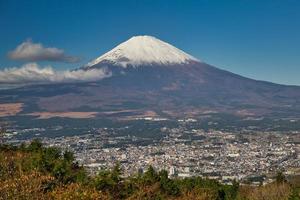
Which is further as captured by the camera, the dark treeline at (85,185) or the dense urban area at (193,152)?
the dense urban area at (193,152)

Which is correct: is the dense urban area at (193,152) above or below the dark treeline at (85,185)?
below

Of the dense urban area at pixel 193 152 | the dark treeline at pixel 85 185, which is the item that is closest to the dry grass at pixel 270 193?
the dark treeline at pixel 85 185

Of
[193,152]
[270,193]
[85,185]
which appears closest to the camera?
[85,185]

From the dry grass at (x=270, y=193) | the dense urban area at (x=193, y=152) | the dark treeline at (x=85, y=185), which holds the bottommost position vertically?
the dense urban area at (x=193, y=152)

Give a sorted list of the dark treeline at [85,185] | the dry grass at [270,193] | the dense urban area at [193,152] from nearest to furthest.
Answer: the dark treeline at [85,185] → the dry grass at [270,193] → the dense urban area at [193,152]

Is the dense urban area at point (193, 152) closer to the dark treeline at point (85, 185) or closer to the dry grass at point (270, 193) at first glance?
the dry grass at point (270, 193)

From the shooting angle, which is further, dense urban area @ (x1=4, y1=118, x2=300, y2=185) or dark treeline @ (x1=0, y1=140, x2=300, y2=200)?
dense urban area @ (x1=4, y1=118, x2=300, y2=185)

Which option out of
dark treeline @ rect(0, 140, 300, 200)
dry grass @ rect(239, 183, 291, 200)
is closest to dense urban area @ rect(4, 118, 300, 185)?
dry grass @ rect(239, 183, 291, 200)

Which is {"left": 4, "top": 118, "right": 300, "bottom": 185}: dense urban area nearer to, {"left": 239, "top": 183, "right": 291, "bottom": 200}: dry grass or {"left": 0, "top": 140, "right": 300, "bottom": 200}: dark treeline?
{"left": 239, "top": 183, "right": 291, "bottom": 200}: dry grass

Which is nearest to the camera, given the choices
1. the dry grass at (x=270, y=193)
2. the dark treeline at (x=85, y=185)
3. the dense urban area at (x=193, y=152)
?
the dark treeline at (x=85, y=185)

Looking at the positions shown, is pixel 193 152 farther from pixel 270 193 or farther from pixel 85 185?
pixel 85 185

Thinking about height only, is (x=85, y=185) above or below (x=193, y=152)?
above

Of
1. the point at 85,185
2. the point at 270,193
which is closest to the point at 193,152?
the point at 270,193
